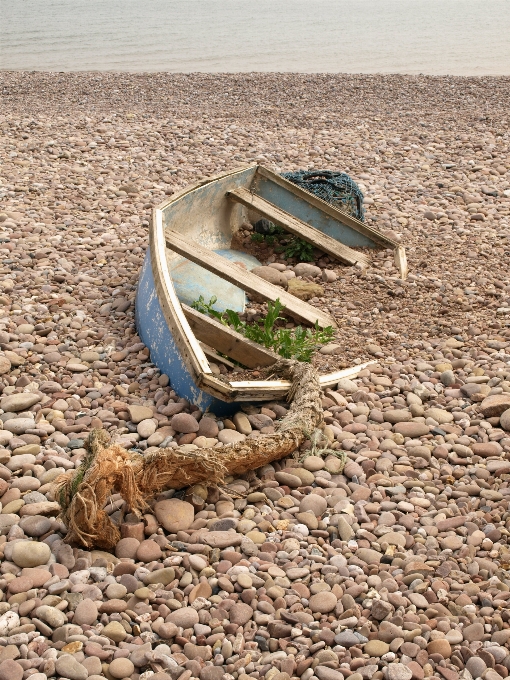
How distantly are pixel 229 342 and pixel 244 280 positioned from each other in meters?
0.80

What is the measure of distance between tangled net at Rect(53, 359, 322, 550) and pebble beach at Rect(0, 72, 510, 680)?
0.25ft

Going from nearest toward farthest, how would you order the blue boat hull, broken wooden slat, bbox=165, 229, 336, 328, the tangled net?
the tangled net → the blue boat hull → broken wooden slat, bbox=165, 229, 336, 328

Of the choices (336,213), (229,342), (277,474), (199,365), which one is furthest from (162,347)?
(336,213)

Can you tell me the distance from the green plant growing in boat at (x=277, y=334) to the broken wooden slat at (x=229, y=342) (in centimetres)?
10

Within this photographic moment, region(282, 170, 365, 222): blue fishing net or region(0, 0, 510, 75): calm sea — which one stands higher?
region(282, 170, 365, 222): blue fishing net

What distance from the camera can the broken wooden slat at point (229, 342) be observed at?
178 inches

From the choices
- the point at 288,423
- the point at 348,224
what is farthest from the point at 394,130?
the point at 288,423

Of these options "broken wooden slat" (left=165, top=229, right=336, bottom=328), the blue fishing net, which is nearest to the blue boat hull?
"broken wooden slat" (left=165, top=229, right=336, bottom=328)

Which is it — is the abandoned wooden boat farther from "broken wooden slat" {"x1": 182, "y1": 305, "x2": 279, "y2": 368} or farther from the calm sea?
the calm sea

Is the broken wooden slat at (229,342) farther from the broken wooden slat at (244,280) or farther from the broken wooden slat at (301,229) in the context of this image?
the broken wooden slat at (301,229)

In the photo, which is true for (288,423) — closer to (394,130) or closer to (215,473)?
(215,473)

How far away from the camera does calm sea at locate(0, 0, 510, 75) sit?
17734 millimetres

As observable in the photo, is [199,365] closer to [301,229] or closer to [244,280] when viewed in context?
[244,280]

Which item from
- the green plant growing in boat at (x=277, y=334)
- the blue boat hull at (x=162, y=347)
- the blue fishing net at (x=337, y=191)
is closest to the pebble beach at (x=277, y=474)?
Answer: the blue boat hull at (x=162, y=347)
